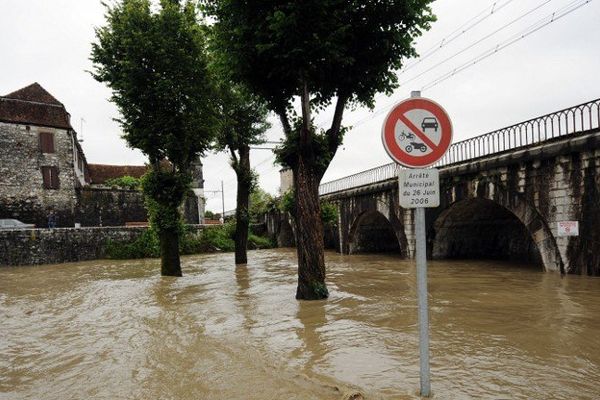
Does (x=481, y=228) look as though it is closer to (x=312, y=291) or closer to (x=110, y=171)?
(x=312, y=291)

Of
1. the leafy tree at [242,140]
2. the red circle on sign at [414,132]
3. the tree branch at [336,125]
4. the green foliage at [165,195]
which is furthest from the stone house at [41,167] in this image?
the red circle on sign at [414,132]

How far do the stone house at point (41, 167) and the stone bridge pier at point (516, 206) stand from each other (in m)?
22.4

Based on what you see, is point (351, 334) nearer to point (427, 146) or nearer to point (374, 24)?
point (427, 146)

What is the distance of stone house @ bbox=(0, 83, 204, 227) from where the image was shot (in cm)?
2878

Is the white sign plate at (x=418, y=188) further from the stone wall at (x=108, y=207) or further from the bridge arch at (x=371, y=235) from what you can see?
the stone wall at (x=108, y=207)

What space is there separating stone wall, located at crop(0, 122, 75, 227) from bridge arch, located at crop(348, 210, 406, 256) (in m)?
22.3

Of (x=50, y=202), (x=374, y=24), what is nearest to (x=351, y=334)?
(x=374, y=24)

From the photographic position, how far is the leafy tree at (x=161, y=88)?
13414 millimetres

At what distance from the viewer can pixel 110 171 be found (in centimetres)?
4184

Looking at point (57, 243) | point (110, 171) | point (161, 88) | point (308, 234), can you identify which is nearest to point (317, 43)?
point (308, 234)

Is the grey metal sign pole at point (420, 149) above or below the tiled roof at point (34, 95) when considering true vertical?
below

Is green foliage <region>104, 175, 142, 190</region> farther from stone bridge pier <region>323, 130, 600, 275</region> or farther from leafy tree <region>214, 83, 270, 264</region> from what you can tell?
stone bridge pier <region>323, 130, 600, 275</region>

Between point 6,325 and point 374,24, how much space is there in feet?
30.4

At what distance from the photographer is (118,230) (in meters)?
26.9
